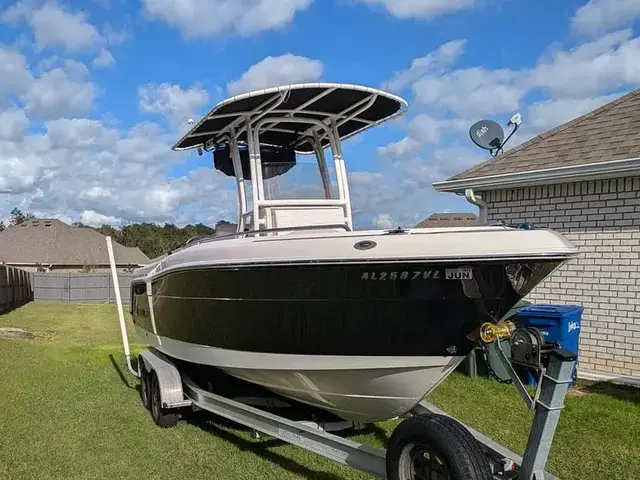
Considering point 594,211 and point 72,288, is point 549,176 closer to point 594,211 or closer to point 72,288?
point 594,211

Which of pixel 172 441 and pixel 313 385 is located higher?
pixel 313 385

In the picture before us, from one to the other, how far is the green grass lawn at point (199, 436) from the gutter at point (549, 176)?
2487 millimetres

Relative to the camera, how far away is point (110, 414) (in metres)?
5.91

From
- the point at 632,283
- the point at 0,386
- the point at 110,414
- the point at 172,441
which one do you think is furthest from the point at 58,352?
the point at 632,283

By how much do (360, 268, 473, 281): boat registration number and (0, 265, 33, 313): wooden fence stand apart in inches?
779

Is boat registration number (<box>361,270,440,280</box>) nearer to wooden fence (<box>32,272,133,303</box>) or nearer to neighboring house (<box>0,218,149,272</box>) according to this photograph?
wooden fence (<box>32,272,133,303</box>)

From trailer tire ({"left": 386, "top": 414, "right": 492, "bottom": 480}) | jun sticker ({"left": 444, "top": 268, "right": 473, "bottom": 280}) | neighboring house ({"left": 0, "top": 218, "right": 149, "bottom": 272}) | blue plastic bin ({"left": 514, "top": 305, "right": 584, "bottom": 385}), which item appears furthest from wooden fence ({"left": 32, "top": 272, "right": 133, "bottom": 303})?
jun sticker ({"left": 444, "top": 268, "right": 473, "bottom": 280})

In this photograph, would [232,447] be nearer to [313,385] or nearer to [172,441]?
[172,441]

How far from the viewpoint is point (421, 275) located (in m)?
3.26

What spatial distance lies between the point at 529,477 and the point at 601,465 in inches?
72.7

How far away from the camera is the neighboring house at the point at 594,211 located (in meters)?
6.64

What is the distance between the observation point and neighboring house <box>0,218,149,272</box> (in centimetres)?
3997

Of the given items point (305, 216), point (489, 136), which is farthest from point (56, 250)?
point (305, 216)

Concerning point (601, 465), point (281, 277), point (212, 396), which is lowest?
point (601, 465)
